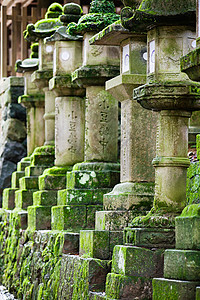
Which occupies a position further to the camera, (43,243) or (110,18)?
(43,243)

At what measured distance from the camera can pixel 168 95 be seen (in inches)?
441

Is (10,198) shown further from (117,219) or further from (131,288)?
(131,288)

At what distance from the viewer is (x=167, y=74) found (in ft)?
37.4

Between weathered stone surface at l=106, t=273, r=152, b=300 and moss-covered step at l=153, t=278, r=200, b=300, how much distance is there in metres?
0.72

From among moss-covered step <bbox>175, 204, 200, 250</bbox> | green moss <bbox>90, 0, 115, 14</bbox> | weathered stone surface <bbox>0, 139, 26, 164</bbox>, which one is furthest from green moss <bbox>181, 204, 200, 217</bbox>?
weathered stone surface <bbox>0, 139, 26, 164</bbox>

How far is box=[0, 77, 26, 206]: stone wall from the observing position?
2320cm

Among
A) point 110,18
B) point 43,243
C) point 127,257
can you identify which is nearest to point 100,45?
point 110,18

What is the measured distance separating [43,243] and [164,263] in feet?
17.9

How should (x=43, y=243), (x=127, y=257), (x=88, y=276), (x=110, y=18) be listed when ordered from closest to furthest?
1. (x=127, y=257)
2. (x=88, y=276)
3. (x=110, y=18)
4. (x=43, y=243)

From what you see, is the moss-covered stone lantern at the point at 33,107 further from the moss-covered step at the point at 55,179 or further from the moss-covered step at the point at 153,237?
the moss-covered step at the point at 153,237

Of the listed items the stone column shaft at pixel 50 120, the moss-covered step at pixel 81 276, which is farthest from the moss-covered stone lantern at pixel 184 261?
the stone column shaft at pixel 50 120

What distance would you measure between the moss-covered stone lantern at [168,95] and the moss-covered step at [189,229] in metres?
0.95

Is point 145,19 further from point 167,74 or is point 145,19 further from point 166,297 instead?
Result: point 166,297

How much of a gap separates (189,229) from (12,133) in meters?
13.7
